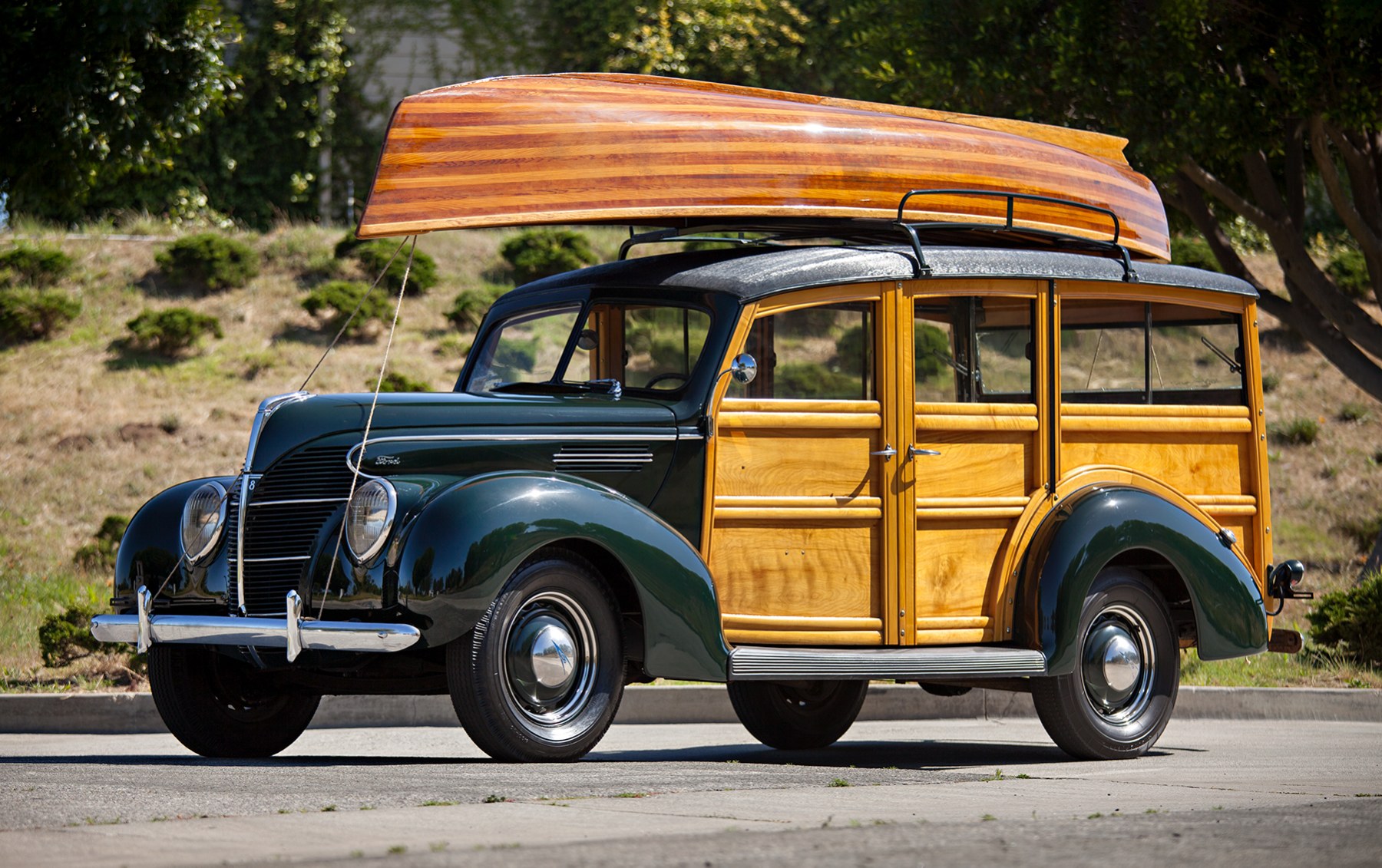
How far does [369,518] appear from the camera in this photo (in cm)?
621

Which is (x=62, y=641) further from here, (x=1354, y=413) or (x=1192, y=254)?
(x=1354, y=413)

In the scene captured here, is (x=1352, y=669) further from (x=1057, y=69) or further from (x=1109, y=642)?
(x=1057, y=69)

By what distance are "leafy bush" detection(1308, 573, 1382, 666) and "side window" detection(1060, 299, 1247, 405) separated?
3.48 meters

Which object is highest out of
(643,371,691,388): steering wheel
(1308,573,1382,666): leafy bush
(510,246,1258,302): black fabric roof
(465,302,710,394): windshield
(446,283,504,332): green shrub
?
(446,283,504,332): green shrub

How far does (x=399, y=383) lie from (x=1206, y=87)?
8.83 meters

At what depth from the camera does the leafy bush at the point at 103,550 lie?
49.5 feet

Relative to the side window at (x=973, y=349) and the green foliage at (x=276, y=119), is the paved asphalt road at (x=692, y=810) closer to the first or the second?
the side window at (x=973, y=349)

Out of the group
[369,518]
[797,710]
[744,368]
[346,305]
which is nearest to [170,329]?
[346,305]

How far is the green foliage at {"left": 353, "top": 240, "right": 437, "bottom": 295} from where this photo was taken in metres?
22.0

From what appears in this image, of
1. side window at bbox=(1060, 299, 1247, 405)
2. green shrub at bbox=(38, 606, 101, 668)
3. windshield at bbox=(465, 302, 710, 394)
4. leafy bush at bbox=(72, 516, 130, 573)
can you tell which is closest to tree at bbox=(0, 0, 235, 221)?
leafy bush at bbox=(72, 516, 130, 573)

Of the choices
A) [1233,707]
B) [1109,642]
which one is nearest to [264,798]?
[1109,642]

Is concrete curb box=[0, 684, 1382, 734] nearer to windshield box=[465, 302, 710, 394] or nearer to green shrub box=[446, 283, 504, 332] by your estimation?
windshield box=[465, 302, 710, 394]

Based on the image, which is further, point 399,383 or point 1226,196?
point 399,383

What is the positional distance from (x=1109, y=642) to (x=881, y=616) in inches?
49.7
